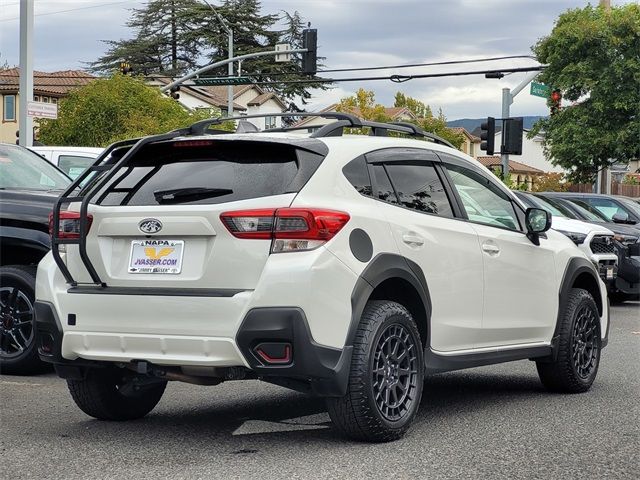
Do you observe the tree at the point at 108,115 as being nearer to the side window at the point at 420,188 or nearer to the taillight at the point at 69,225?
the side window at the point at 420,188

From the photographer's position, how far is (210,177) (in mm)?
6039

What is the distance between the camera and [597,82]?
3831cm

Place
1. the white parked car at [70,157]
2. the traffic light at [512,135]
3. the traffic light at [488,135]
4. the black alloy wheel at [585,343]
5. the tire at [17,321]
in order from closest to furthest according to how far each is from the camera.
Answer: the black alloy wheel at [585,343] < the tire at [17,321] < the white parked car at [70,157] < the traffic light at [512,135] < the traffic light at [488,135]

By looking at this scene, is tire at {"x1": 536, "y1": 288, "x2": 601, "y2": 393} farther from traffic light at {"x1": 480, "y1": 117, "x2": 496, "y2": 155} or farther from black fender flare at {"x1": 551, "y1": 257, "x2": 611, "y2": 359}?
traffic light at {"x1": 480, "y1": 117, "x2": 496, "y2": 155}

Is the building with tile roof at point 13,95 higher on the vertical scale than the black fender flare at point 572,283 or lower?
higher

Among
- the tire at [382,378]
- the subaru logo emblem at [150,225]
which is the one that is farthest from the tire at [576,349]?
the subaru logo emblem at [150,225]

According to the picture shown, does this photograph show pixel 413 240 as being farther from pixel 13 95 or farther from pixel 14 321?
pixel 13 95

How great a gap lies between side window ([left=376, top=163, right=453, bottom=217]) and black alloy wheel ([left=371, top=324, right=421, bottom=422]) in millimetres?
847

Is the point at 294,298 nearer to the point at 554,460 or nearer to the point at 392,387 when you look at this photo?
the point at 392,387

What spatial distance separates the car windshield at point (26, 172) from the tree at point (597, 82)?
30.1 m

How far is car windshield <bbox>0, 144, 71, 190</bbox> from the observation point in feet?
32.0

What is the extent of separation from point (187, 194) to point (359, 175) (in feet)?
3.17

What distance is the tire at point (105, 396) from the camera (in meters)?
6.71

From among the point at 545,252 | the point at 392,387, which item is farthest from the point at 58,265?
the point at 545,252
